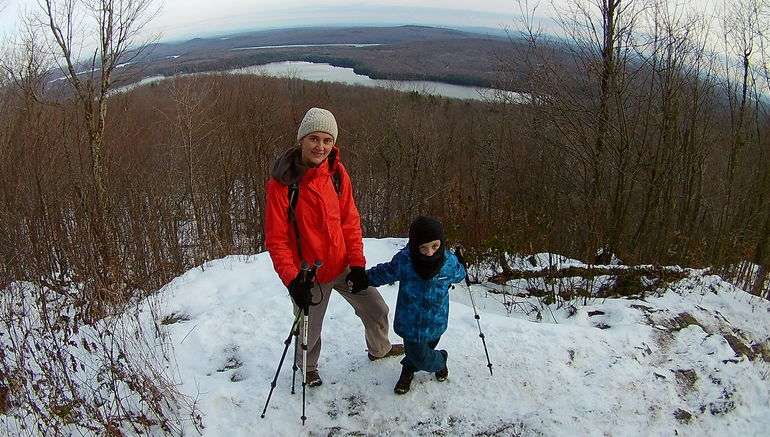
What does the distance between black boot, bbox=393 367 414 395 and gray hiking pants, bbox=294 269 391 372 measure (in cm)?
35

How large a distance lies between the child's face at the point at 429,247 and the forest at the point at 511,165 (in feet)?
10.3

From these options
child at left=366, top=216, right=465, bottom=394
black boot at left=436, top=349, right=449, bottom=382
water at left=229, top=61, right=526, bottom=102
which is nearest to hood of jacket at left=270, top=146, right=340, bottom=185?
child at left=366, top=216, right=465, bottom=394

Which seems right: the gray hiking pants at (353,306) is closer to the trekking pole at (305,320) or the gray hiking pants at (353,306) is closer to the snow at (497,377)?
the trekking pole at (305,320)

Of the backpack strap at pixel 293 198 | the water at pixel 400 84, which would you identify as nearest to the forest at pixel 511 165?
the water at pixel 400 84

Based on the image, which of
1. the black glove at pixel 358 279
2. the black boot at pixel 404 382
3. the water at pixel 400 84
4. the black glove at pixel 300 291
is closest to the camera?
the black glove at pixel 300 291

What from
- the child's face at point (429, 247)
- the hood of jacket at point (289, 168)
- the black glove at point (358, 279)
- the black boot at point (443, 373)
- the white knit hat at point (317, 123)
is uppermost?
the white knit hat at point (317, 123)

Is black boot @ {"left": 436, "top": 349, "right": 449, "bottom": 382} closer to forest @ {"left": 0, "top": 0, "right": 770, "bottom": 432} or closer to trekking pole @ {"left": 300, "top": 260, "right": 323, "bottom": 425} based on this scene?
trekking pole @ {"left": 300, "top": 260, "right": 323, "bottom": 425}

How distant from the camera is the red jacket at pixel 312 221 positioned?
2996mm

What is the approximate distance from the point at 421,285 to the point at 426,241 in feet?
1.23

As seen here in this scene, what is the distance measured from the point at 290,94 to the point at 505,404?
18.0 metres

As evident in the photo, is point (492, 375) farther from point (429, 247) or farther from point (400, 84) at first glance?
point (400, 84)

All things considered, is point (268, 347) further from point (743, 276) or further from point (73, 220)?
point (743, 276)

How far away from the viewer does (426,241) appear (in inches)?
117

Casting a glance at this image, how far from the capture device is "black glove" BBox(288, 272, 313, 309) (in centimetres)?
279
